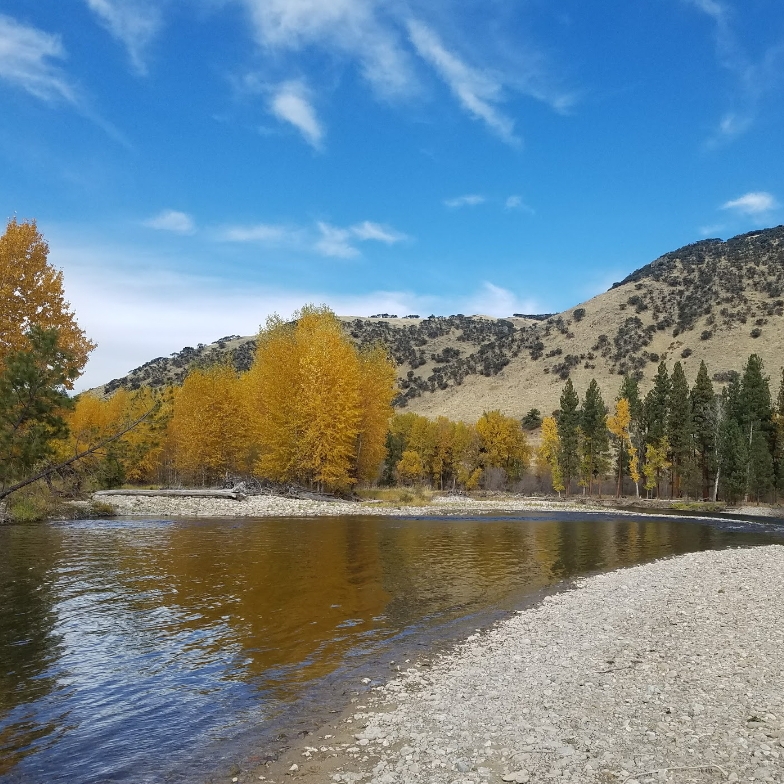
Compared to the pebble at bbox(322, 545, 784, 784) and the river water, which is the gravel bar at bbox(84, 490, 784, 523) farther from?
the pebble at bbox(322, 545, 784, 784)

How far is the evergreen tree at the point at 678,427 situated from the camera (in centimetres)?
6625

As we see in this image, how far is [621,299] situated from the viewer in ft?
438

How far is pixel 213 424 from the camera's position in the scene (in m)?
57.8

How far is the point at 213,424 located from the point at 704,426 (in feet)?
173

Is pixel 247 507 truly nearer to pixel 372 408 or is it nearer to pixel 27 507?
pixel 27 507

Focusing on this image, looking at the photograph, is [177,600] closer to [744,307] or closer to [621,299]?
[744,307]

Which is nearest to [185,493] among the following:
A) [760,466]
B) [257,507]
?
[257,507]

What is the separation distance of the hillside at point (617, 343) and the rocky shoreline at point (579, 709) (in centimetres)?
9043

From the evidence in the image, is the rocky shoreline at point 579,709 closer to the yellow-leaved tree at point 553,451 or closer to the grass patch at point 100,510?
the grass patch at point 100,510

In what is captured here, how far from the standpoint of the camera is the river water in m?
8.04

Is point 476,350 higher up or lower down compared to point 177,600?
higher up

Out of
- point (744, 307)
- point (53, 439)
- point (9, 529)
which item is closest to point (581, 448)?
point (744, 307)

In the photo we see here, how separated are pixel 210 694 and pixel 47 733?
7.66 feet

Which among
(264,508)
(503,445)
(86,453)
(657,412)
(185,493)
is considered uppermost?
(657,412)
